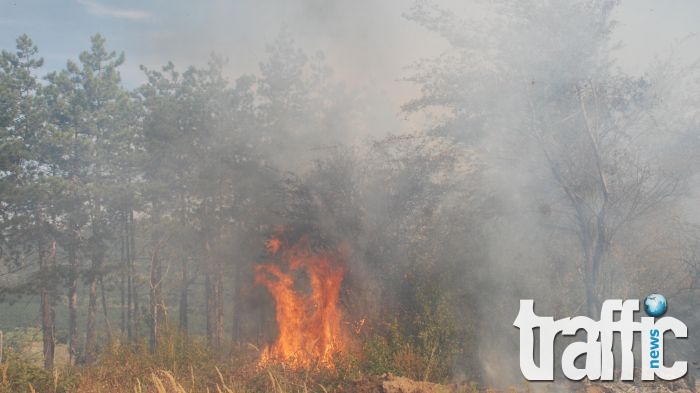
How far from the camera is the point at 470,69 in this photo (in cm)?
1661

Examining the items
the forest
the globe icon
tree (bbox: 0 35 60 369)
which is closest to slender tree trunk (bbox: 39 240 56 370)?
tree (bbox: 0 35 60 369)

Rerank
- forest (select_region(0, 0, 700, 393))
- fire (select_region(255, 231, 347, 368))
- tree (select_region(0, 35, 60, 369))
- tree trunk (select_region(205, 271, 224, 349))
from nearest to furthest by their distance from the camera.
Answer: forest (select_region(0, 0, 700, 393))
fire (select_region(255, 231, 347, 368))
tree (select_region(0, 35, 60, 369))
tree trunk (select_region(205, 271, 224, 349))

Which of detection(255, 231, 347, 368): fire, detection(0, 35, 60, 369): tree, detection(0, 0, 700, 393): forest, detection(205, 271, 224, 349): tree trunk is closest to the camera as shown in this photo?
detection(0, 0, 700, 393): forest

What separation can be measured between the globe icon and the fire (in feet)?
25.7

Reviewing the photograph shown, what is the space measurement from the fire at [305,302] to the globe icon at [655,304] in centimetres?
784

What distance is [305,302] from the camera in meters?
15.6

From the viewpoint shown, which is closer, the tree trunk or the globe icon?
the globe icon

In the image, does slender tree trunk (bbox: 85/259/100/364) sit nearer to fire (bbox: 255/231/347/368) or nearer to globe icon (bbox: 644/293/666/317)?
fire (bbox: 255/231/347/368)

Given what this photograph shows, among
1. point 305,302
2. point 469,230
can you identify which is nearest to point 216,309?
point 305,302

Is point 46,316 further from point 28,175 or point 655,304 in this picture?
point 655,304

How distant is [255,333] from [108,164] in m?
12.6

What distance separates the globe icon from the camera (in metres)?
14.5

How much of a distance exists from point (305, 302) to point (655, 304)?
9.16 m

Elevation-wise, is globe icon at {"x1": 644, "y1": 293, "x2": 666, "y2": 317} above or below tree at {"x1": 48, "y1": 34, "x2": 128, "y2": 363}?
below
